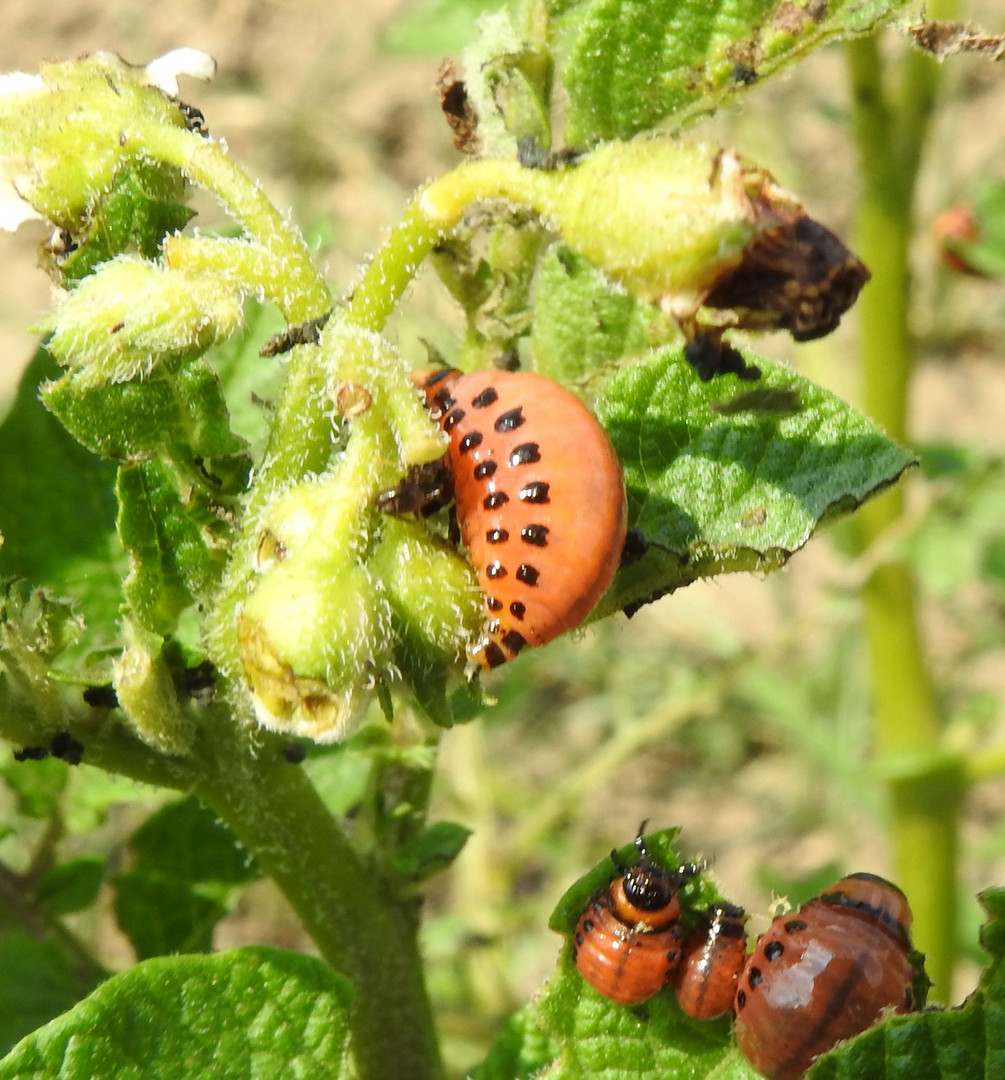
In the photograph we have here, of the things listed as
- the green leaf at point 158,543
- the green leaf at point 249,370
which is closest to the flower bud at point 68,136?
the green leaf at point 158,543

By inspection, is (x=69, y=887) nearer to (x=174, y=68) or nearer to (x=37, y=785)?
A: (x=37, y=785)

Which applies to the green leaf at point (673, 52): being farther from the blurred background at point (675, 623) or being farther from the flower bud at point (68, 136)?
the blurred background at point (675, 623)

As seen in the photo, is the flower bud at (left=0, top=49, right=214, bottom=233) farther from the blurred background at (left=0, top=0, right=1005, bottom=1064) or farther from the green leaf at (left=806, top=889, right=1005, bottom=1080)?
the blurred background at (left=0, top=0, right=1005, bottom=1064)

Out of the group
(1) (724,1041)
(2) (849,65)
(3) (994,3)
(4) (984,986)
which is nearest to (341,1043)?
(1) (724,1041)

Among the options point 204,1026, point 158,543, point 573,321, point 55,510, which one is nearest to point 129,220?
point 158,543

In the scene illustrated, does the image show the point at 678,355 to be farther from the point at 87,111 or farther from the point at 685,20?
the point at 87,111

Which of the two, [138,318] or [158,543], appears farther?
[158,543]
